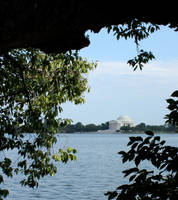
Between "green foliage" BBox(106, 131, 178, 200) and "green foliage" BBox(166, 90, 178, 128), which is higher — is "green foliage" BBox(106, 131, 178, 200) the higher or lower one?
the lower one

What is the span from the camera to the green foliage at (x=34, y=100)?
960 cm

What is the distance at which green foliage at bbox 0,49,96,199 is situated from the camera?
378 inches

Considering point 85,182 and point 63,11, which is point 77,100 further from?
point 85,182

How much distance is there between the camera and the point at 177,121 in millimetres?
3887

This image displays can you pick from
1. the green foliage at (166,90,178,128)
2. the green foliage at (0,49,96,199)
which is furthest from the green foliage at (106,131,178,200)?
the green foliage at (0,49,96,199)

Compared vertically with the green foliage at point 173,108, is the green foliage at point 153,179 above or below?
below

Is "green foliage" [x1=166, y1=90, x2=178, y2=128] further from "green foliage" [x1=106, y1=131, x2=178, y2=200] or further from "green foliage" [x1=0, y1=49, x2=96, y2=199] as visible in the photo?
"green foliage" [x1=0, y1=49, x2=96, y2=199]

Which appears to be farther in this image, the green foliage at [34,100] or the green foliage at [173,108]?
the green foliage at [34,100]

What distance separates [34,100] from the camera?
10.2 m

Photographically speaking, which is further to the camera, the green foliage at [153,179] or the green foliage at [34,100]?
the green foliage at [34,100]

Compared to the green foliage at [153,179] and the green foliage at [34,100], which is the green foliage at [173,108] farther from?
the green foliage at [34,100]

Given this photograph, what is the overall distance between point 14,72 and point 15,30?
7.67 metres

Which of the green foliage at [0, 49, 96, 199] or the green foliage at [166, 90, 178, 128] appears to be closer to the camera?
the green foliage at [166, 90, 178, 128]

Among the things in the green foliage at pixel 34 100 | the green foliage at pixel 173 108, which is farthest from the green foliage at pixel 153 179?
the green foliage at pixel 34 100
